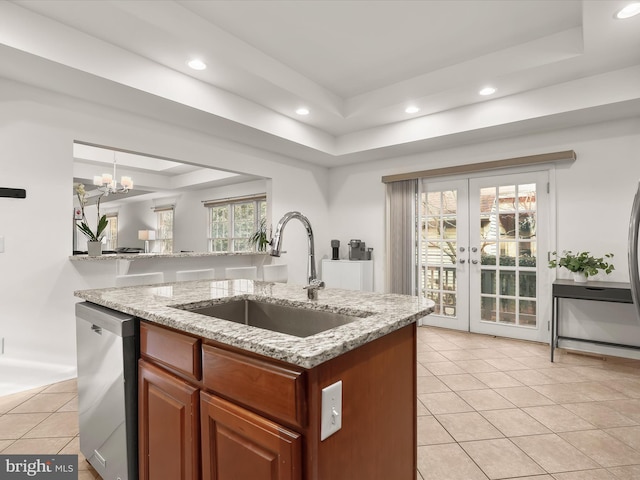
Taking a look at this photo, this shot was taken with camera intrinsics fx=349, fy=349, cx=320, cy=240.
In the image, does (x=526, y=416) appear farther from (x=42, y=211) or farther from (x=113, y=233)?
(x=113, y=233)

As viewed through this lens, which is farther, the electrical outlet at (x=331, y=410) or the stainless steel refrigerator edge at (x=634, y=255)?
the stainless steel refrigerator edge at (x=634, y=255)

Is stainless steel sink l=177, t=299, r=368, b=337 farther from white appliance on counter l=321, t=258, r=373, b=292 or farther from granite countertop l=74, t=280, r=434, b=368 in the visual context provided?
white appliance on counter l=321, t=258, r=373, b=292

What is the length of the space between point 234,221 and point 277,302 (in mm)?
5865

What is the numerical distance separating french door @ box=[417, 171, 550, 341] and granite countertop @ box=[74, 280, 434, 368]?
2.98 m

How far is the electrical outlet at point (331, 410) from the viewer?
33.8 inches

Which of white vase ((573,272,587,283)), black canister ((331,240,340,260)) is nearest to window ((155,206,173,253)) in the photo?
black canister ((331,240,340,260))

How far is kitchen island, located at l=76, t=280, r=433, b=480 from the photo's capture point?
86 cm

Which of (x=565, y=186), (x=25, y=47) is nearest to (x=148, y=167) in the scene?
(x=25, y=47)

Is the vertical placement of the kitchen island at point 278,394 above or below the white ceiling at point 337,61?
below

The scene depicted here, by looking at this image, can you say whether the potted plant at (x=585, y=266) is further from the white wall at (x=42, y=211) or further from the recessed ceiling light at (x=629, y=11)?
the white wall at (x=42, y=211)

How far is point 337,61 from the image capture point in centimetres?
329

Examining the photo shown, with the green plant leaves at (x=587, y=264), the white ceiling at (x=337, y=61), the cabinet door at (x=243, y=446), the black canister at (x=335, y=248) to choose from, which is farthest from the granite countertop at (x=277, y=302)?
the black canister at (x=335, y=248)

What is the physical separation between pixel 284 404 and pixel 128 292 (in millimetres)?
1268

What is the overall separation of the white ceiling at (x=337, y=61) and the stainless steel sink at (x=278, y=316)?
2009 mm
